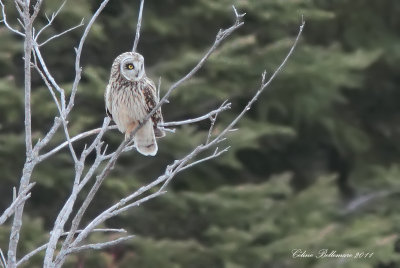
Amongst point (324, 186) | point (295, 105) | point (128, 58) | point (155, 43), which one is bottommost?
point (128, 58)

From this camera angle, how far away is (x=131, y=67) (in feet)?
16.1

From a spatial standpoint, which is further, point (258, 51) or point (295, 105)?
point (295, 105)

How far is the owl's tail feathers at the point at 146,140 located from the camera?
4953mm

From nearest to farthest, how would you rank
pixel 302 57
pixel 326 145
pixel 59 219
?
1. pixel 59 219
2. pixel 302 57
3. pixel 326 145

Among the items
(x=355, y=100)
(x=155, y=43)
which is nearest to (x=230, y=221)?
(x=155, y=43)

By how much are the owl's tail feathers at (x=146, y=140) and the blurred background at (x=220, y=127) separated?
2.89m

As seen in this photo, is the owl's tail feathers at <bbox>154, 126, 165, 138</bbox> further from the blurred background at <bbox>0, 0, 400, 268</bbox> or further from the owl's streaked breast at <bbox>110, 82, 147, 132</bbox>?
the blurred background at <bbox>0, 0, 400, 268</bbox>

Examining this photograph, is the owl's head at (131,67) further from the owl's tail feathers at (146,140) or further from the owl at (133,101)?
the owl's tail feathers at (146,140)

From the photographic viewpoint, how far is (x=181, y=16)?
30.6 ft

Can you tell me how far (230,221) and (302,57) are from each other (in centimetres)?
157

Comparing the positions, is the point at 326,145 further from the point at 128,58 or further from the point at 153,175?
the point at 128,58

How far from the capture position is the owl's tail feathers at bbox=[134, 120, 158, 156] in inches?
195

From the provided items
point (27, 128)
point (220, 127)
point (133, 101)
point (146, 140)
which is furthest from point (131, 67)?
point (220, 127)

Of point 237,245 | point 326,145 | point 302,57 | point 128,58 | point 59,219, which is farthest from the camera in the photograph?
point 326,145
